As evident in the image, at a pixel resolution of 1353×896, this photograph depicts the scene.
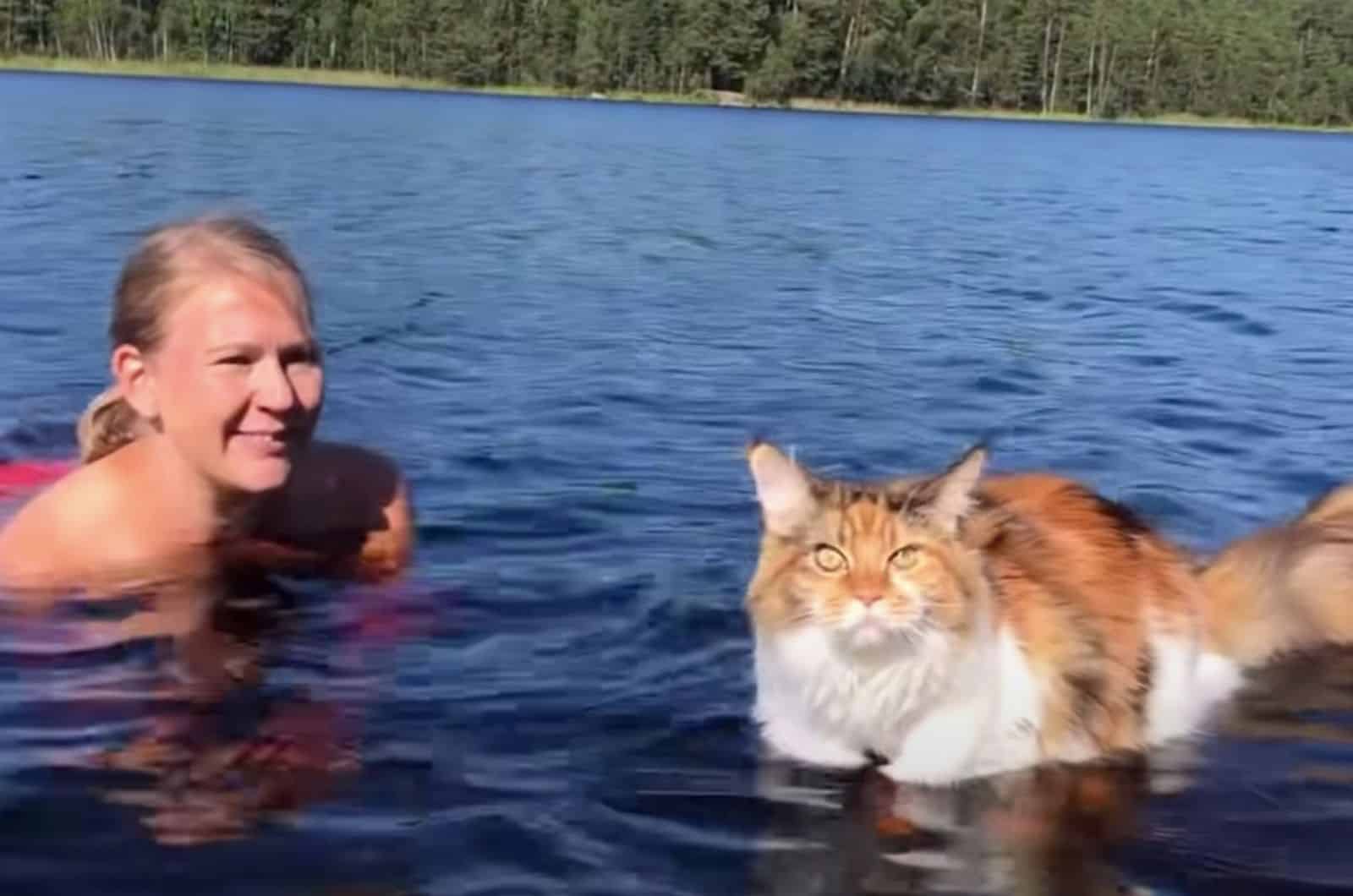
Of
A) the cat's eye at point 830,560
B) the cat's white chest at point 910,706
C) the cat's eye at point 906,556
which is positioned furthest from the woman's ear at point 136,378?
the cat's eye at point 906,556

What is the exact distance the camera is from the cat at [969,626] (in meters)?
5.51

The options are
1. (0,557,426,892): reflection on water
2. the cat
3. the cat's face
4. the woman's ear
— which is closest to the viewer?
the cat's face

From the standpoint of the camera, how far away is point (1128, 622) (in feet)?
20.6

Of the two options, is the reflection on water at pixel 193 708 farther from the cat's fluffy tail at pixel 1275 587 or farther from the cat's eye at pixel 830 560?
the cat's fluffy tail at pixel 1275 587

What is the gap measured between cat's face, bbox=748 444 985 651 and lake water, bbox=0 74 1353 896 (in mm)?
698

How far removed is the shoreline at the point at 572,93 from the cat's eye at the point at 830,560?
10454 cm

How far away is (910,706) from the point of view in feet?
18.5

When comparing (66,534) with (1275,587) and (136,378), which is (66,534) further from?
(1275,587)

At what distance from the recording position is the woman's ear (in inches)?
284

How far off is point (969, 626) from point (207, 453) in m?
3.10

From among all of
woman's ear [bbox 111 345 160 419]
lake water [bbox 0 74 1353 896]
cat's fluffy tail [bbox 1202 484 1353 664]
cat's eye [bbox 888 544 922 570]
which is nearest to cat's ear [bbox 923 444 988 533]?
cat's eye [bbox 888 544 922 570]

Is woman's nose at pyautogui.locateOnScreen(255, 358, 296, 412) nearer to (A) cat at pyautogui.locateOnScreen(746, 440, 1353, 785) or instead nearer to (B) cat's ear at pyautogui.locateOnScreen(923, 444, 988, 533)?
(A) cat at pyautogui.locateOnScreen(746, 440, 1353, 785)

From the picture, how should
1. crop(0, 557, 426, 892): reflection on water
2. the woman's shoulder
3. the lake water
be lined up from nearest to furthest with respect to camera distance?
the lake water
crop(0, 557, 426, 892): reflection on water
the woman's shoulder

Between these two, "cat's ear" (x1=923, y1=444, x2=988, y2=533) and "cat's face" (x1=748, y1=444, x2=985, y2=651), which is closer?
"cat's face" (x1=748, y1=444, x2=985, y2=651)
